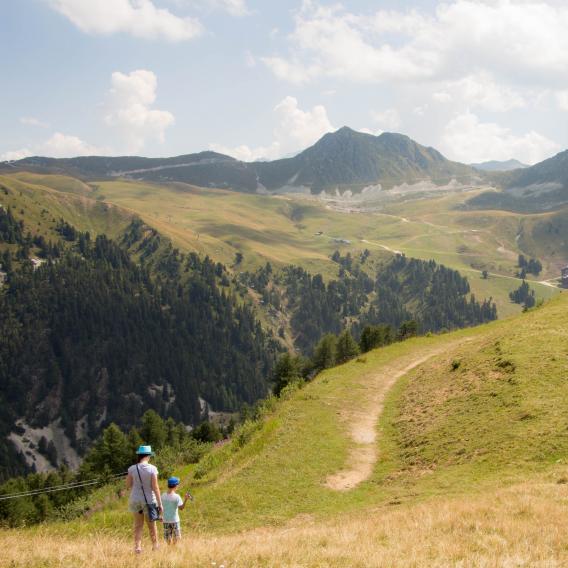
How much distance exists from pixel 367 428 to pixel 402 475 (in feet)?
30.5

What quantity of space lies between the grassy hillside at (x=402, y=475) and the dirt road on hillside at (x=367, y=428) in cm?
22

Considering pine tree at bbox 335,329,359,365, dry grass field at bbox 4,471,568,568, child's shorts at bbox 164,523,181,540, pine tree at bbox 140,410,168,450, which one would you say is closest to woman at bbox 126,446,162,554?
dry grass field at bbox 4,471,568,568

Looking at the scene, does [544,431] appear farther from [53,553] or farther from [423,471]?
[53,553]

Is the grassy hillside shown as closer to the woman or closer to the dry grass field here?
the dry grass field

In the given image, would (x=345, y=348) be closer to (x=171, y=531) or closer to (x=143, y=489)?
(x=171, y=531)

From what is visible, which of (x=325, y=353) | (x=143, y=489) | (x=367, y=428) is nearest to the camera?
(x=143, y=489)

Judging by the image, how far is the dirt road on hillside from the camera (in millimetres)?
27625

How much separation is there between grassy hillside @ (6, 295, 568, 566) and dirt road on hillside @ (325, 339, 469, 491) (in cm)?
22

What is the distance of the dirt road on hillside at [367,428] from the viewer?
27625mm

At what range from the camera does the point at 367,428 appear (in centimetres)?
3581

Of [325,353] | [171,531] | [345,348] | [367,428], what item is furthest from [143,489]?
[325,353]

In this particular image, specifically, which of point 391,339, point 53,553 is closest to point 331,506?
point 53,553

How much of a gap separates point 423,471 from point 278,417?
52.9 feet

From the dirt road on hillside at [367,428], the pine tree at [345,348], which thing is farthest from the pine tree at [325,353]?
the dirt road on hillside at [367,428]
